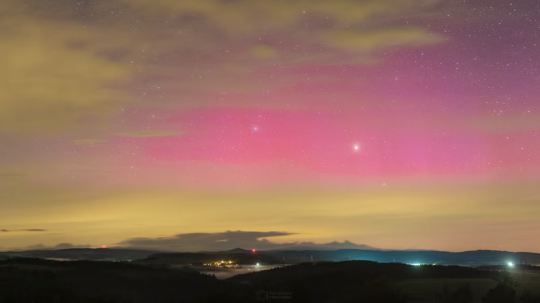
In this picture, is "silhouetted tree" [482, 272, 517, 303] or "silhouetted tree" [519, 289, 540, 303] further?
"silhouetted tree" [482, 272, 517, 303]

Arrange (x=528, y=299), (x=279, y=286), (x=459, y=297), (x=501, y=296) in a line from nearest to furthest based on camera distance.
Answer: (x=528, y=299) < (x=501, y=296) < (x=459, y=297) < (x=279, y=286)

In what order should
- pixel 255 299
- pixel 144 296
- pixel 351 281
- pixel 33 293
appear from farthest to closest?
pixel 351 281 → pixel 144 296 → pixel 33 293 → pixel 255 299

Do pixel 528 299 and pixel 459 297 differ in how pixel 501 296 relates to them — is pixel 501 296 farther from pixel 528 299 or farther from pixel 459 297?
pixel 459 297

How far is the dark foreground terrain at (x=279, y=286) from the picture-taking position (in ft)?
181

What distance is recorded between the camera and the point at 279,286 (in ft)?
252

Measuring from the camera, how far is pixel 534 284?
2522 inches

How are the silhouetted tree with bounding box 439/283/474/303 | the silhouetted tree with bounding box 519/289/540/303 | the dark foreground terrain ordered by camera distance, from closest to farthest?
1. the silhouetted tree with bounding box 519/289/540/303
2. the silhouetted tree with bounding box 439/283/474/303
3. the dark foreground terrain

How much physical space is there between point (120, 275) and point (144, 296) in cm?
1837

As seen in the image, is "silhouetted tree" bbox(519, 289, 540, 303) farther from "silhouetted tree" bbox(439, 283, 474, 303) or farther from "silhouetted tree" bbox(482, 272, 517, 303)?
"silhouetted tree" bbox(439, 283, 474, 303)

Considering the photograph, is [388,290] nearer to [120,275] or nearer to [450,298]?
[450,298]

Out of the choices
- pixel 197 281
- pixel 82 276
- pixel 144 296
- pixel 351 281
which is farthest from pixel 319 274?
pixel 82 276

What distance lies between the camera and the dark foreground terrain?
55094 mm

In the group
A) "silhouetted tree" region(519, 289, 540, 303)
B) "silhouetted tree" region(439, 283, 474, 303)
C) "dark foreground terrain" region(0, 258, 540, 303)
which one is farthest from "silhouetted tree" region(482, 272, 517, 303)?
"silhouetted tree" region(439, 283, 474, 303)

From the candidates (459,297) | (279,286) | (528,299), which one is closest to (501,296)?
(528,299)
